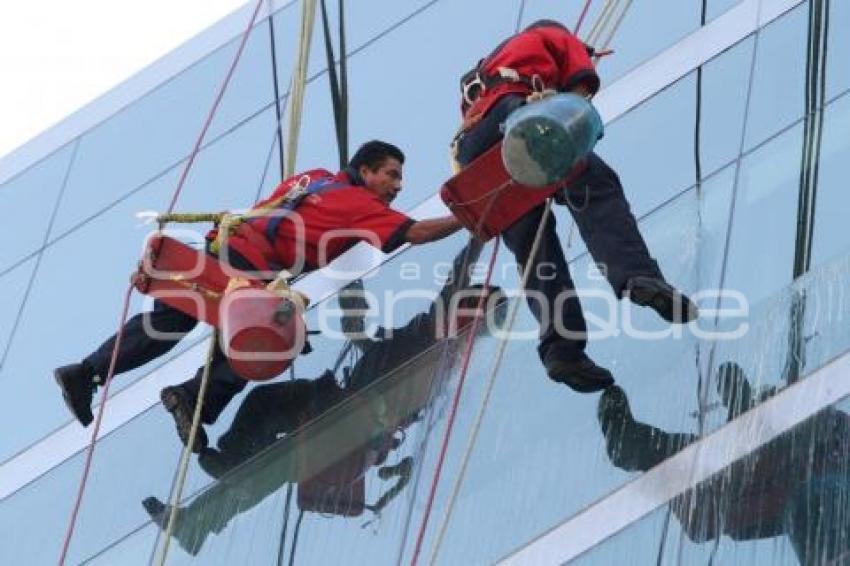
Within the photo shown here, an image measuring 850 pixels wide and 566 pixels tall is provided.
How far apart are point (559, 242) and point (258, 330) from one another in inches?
34.5

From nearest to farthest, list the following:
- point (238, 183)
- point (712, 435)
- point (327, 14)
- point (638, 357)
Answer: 1. point (712, 435)
2. point (638, 357)
3. point (238, 183)
4. point (327, 14)

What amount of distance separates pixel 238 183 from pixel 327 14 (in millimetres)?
1019

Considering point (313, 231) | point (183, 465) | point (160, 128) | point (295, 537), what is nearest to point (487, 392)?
point (295, 537)

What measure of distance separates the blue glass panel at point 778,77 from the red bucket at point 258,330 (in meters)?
1.45

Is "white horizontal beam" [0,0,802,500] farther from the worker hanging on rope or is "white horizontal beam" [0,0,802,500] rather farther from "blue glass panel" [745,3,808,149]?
the worker hanging on rope

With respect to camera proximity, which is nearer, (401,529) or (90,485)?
(401,529)

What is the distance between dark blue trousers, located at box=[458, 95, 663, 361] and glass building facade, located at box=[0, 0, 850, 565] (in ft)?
0.36

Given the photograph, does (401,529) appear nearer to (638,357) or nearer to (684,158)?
(638,357)

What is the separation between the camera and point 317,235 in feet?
27.1

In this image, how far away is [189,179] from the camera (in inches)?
418

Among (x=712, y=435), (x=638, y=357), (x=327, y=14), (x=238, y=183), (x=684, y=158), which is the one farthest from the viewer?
(x=327, y=14)

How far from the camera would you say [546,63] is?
24.7 ft

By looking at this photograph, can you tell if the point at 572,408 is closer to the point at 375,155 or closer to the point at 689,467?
the point at 689,467

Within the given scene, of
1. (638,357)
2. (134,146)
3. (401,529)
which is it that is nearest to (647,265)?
(638,357)
